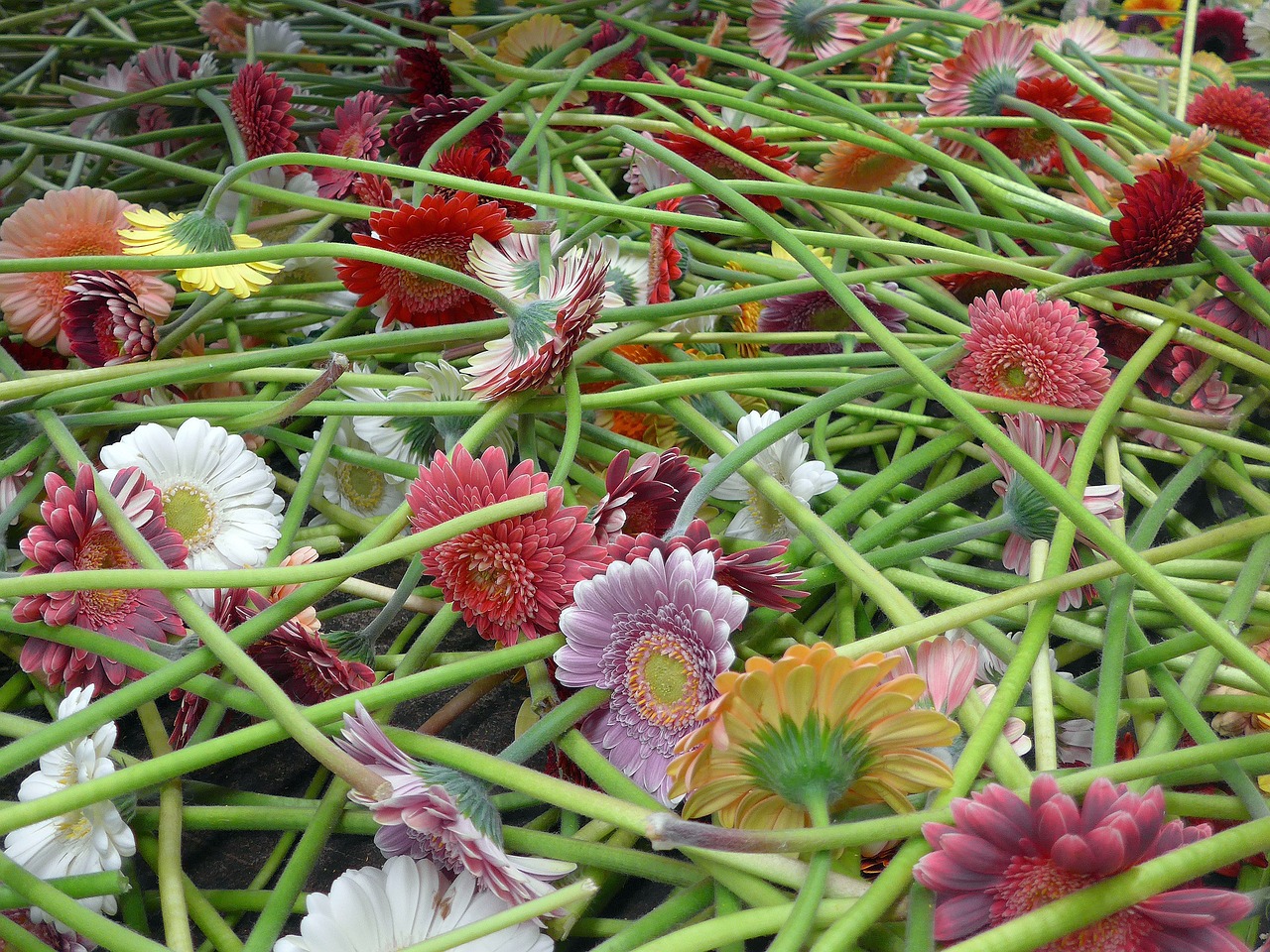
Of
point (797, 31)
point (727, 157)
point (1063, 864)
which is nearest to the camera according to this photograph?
point (1063, 864)

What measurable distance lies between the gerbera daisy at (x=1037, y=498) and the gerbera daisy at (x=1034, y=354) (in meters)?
0.03

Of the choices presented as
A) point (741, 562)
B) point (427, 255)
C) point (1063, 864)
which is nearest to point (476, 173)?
point (427, 255)

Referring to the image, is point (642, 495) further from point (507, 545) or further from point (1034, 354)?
point (1034, 354)

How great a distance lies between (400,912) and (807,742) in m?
0.13

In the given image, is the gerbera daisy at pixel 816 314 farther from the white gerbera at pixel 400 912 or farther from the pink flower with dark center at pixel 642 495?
the white gerbera at pixel 400 912

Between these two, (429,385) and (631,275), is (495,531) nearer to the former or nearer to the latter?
(429,385)

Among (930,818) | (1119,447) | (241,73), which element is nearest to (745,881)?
(930,818)

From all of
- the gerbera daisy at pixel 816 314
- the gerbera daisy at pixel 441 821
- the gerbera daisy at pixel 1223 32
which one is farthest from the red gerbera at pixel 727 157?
the gerbera daisy at pixel 1223 32

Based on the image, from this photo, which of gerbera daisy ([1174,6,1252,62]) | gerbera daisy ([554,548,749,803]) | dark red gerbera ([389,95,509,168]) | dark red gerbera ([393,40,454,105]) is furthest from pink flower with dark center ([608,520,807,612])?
gerbera daisy ([1174,6,1252,62])

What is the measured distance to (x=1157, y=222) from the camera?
0.46 meters

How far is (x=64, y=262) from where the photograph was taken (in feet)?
1.35

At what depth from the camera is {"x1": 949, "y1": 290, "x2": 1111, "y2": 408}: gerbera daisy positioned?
42 cm

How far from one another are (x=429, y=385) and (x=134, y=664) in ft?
0.56

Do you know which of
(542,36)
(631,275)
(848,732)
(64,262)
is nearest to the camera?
(848,732)
